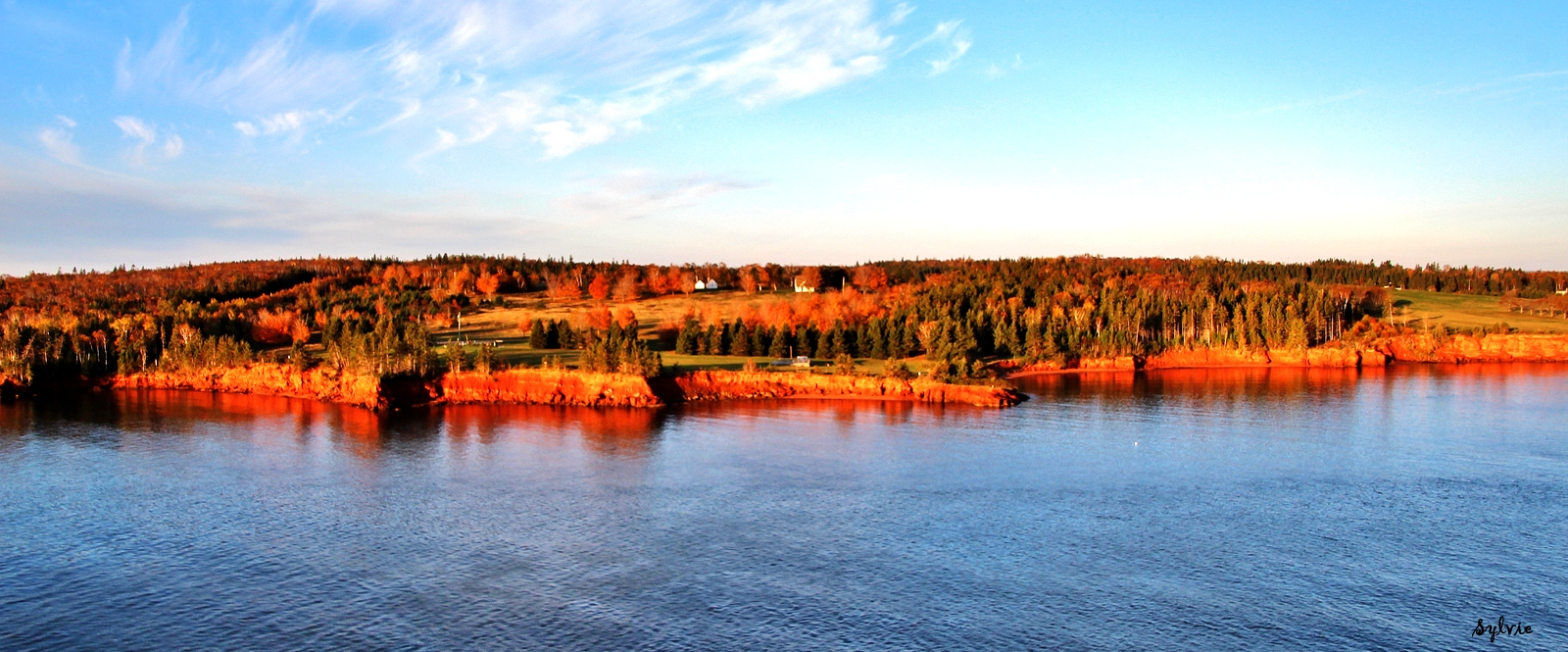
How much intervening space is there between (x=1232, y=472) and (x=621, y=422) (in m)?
42.5

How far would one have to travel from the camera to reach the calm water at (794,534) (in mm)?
32625

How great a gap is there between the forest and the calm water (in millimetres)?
27414

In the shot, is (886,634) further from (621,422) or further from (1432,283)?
(1432,283)

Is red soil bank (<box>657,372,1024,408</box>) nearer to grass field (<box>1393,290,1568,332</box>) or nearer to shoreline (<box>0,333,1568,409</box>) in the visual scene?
shoreline (<box>0,333,1568,409</box>)

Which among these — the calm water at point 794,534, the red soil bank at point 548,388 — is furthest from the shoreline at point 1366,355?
the red soil bank at point 548,388

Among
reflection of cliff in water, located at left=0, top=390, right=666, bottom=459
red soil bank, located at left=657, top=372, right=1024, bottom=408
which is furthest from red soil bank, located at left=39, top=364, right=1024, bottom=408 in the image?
reflection of cliff in water, located at left=0, top=390, right=666, bottom=459

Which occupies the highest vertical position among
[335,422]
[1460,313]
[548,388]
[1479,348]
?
[1460,313]

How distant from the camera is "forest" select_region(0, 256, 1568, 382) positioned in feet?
333

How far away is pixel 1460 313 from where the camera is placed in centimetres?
15075

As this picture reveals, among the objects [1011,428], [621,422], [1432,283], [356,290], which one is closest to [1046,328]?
[1011,428]

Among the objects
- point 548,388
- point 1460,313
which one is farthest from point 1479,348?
point 548,388

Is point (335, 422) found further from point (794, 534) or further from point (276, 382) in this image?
point (794, 534)

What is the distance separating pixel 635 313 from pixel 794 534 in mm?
94411

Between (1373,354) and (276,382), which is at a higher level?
(1373,354)
